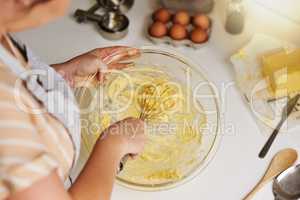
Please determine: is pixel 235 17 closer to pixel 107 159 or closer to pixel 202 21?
pixel 202 21

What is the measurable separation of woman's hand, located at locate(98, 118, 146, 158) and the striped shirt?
8.2 inches

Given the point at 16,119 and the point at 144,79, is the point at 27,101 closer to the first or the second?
the point at 16,119

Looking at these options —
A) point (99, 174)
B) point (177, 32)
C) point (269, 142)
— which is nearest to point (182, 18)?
point (177, 32)

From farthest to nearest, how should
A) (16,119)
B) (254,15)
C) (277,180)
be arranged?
1. (254,15)
2. (277,180)
3. (16,119)

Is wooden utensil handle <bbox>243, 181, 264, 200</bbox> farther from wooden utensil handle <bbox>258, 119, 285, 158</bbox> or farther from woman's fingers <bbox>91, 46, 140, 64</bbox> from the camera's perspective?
woman's fingers <bbox>91, 46, 140, 64</bbox>

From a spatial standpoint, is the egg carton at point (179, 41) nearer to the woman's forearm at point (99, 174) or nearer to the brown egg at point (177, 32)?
the brown egg at point (177, 32)

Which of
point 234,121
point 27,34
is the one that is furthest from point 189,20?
point 27,34

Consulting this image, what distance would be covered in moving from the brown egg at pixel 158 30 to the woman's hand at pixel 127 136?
0.22 m

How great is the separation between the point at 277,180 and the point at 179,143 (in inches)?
7.4

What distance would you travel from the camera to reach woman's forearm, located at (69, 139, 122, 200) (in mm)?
744

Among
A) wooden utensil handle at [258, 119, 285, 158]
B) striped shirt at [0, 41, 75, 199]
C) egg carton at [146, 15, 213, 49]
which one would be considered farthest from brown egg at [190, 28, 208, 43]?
striped shirt at [0, 41, 75, 199]

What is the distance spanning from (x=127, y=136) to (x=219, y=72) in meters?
0.28

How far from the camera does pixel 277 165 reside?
91 cm

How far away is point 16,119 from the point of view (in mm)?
558
